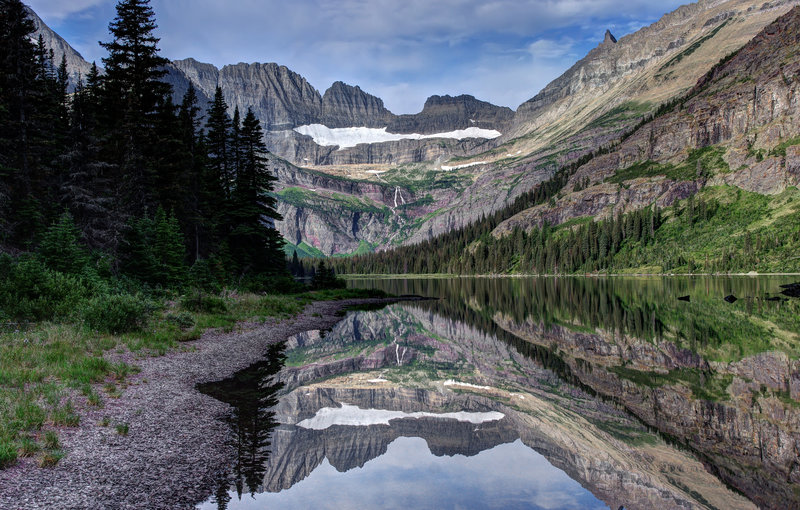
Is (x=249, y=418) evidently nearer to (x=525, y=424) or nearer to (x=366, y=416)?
(x=366, y=416)

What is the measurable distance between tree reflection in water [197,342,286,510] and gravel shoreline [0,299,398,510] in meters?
0.38

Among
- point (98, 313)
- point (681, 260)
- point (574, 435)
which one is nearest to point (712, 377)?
point (574, 435)

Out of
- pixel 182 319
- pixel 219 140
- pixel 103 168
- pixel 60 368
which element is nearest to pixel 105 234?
pixel 103 168

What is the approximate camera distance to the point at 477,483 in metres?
12.7

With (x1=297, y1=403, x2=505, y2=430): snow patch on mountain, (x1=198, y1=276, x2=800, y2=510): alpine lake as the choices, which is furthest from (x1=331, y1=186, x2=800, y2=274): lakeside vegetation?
(x1=297, y1=403, x2=505, y2=430): snow patch on mountain

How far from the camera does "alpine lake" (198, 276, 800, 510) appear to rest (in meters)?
12.0

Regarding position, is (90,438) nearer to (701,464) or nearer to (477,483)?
(477,483)

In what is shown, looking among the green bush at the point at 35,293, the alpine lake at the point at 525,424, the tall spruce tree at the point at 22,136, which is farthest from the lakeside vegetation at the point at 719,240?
the tall spruce tree at the point at 22,136

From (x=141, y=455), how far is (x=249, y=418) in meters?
4.91

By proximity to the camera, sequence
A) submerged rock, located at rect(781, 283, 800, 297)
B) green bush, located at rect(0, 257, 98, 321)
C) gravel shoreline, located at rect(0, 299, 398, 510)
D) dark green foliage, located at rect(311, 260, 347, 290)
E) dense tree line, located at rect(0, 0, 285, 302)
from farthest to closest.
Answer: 1. dark green foliage, located at rect(311, 260, 347, 290)
2. submerged rock, located at rect(781, 283, 800, 297)
3. dense tree line, located at rect(0, 0, 285, 302)
4. green bush, located at rect(0, 257, 98, 321)
5. gravel shoreline, located at rect(0, 299, 398, 510)

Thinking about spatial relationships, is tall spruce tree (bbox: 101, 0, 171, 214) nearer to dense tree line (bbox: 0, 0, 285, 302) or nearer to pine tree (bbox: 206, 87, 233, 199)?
dense tree line (bbox: 0, 0, 285, 302)

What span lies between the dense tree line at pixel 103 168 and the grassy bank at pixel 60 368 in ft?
25.8

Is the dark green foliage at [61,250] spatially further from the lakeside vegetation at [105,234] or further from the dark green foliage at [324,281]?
the dark green foliage at [324,281]

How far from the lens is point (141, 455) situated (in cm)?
1205
